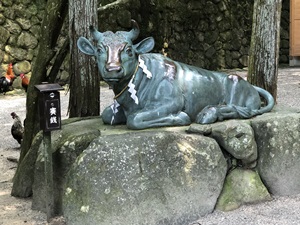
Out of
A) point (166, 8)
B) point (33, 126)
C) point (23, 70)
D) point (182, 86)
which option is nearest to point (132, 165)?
point (182, 86)

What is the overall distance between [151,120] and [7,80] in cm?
731

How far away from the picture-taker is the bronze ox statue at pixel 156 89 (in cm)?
337

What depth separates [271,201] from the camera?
358 centimetres

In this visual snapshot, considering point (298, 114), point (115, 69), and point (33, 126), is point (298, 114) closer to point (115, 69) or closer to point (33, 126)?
point (115, 69)

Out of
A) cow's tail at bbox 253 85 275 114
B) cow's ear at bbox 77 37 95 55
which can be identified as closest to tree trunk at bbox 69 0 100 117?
cow's ear at bbox 77 37 95 55

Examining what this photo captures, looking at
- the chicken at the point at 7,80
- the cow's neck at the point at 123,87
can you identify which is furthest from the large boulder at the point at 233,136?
the chicken at the point at 7,80

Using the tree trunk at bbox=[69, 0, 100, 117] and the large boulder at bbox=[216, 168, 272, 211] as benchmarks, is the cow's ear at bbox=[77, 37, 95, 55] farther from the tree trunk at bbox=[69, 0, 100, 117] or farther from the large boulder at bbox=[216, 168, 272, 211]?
the large boulder at bbox=[216, 168, 272, 211]

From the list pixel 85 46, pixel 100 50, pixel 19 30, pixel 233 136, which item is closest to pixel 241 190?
pixel 233 136

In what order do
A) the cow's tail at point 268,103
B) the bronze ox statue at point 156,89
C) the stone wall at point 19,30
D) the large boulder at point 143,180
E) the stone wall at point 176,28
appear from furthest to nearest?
1. the stone wall at point 176,28
2. the stone wall at point 19,30
3. the cow's tail at point 268,103
4. the bronze ox statue at point 156,89
5. the large boulder at point 143,180

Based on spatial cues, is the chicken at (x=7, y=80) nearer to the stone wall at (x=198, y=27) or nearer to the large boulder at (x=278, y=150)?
the stone wall at (x=198, y=27)

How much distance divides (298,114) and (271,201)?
721mm

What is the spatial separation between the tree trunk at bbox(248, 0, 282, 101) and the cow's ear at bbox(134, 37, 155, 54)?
143 cm

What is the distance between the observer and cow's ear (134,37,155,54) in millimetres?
3512

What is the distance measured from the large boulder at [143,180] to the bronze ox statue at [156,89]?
0.24 metres
